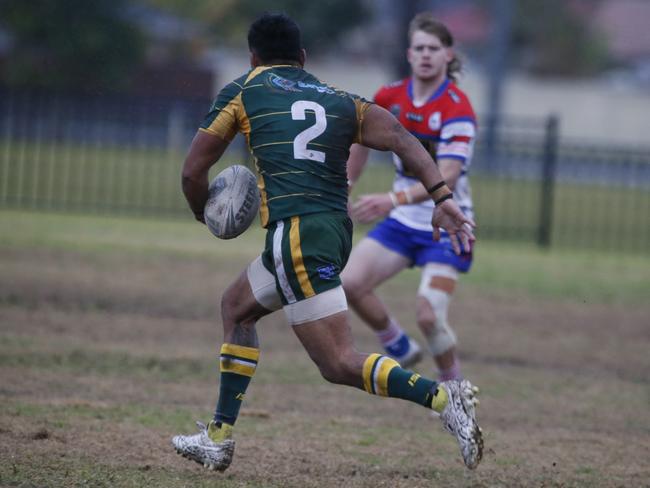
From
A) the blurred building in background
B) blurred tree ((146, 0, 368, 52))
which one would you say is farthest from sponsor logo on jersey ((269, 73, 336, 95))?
blurred tree ((146, 0, 368, 52))

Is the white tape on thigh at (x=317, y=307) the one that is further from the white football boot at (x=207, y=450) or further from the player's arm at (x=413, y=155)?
the white football boot at (x=207, y=450)

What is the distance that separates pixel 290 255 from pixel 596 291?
9.31 meters

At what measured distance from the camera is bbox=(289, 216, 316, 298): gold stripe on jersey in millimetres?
5219

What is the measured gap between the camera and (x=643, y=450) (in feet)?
21.8

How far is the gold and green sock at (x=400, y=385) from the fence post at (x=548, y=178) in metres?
13.0

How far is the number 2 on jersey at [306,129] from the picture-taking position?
17.2 ft

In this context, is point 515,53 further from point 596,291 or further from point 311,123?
point 311,123

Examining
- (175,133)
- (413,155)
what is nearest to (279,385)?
(413,155)

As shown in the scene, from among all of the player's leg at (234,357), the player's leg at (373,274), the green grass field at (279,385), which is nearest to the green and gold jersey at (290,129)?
the player's leg at (234,357)

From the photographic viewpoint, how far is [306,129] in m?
5.25

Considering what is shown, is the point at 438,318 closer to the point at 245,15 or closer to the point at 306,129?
the point at 306,129

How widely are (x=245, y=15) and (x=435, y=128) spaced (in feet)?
140

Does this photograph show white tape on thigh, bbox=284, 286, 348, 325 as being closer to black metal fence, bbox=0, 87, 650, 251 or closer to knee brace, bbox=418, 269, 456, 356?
knee brace, bbox=418, 269, 456, 356

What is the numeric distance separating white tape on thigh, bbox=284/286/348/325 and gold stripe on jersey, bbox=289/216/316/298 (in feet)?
0.13
